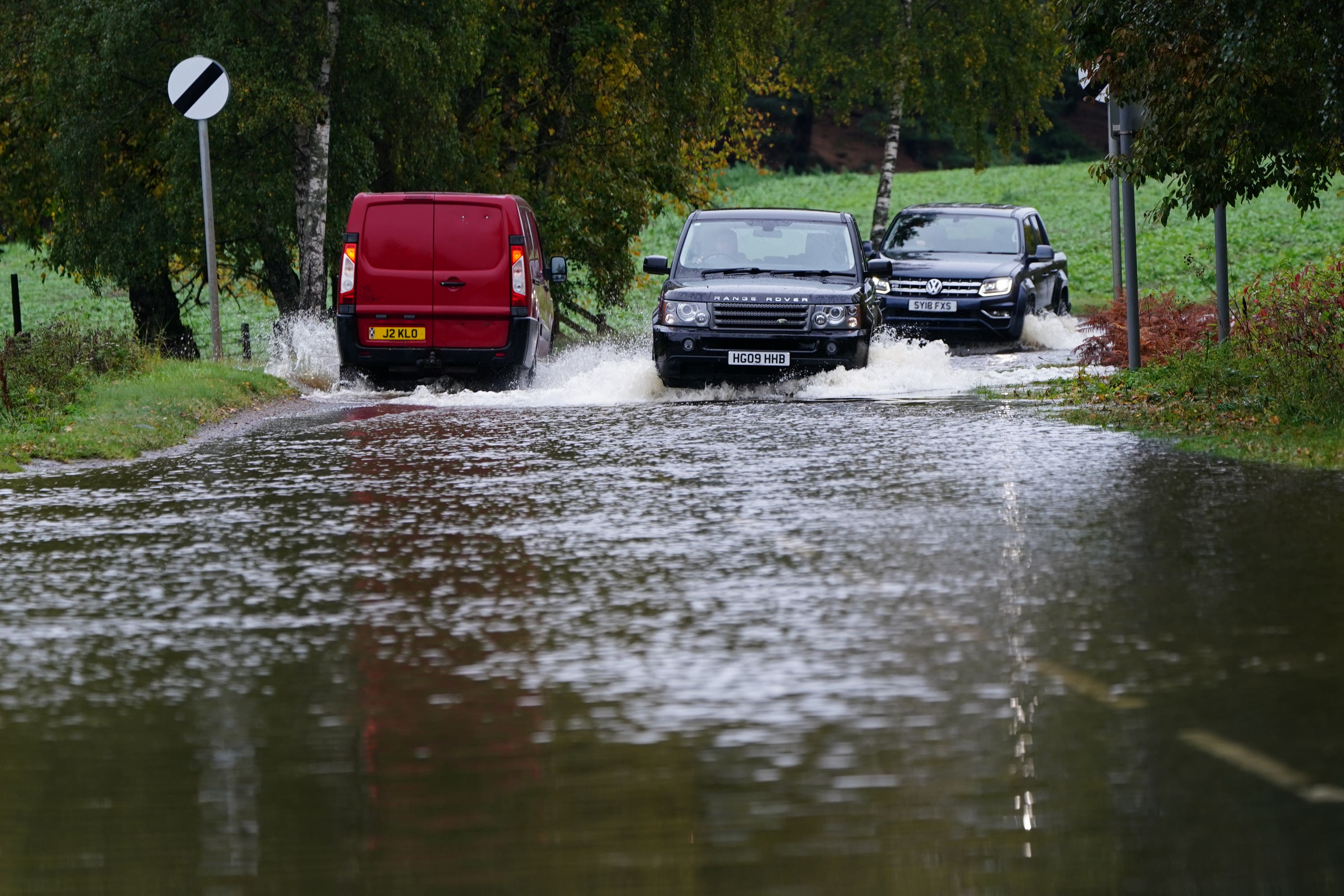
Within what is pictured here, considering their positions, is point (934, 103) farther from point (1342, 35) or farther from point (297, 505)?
point (297, 505)

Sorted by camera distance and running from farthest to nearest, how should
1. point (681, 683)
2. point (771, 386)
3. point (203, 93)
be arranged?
point (203, 93)
point (771, 386)
point (681, 683)

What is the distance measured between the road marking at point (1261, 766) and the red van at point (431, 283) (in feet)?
46.2

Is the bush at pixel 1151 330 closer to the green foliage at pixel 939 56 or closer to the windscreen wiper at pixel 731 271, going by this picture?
the windscreen wiper at pixel 731 271

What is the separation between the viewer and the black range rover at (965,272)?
2570cm

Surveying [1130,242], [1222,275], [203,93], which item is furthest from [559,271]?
[1222,275]

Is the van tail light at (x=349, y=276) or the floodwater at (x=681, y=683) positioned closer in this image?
the floodwater at (x=681, y=683)

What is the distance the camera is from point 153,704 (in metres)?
6.12

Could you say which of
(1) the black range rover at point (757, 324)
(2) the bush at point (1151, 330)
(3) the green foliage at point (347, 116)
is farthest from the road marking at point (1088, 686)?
(3) the green foliage at point (347, 116)

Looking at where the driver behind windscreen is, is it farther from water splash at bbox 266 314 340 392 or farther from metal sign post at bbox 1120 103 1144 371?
water splash at bbox 266 314 340 392

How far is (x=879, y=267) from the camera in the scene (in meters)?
19.4

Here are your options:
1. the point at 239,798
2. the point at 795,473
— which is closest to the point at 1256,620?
the point at 239,798

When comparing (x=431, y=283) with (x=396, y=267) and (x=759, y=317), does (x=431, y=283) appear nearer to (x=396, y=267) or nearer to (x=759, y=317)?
(x=396, y=267)

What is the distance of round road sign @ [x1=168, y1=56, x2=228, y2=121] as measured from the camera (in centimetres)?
1991

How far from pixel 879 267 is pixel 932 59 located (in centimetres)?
2289
